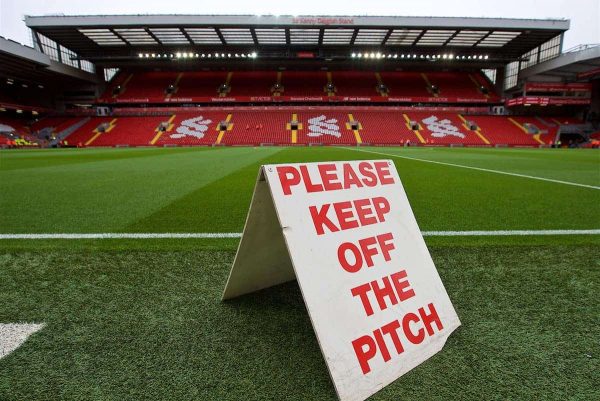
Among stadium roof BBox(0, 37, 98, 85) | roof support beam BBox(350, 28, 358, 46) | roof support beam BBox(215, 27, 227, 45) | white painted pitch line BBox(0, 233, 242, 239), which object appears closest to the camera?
white painted pitch line BBox(0, 233, 242, 239)

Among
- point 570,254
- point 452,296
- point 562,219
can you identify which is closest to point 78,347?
point 452,296

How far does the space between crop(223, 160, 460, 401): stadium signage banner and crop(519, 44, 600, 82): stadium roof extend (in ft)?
117

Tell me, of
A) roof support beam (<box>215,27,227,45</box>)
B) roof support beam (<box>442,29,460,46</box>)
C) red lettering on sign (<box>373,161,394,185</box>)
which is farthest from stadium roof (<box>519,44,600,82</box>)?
red lettering on sign (<box>373,161,394,185</box>)

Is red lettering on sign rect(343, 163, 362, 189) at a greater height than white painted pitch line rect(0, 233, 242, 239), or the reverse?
red lettering on sign rect(343, 163, 362, 189)

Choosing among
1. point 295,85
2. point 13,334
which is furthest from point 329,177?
point 295,85

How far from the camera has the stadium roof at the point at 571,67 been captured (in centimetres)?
2745

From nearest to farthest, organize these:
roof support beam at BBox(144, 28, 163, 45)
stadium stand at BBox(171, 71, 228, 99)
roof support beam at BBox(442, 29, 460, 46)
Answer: roof support beam at BBox(144, 28, 163, 45), roof support beam at BBox(442, 29, 460, 46), stadium stand at BBox(171, 71, 228, 99)

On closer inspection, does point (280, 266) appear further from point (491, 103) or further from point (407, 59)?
point (491, 103)

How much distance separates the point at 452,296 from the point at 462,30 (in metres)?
34.6

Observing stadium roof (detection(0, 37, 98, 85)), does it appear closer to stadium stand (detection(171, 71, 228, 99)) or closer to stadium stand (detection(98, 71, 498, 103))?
stadium stand (detection(98, 71, 498, 103))

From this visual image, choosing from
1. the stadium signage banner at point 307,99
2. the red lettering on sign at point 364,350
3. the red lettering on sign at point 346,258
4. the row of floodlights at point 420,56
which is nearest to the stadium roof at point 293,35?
the row of floodlights at point 420,56

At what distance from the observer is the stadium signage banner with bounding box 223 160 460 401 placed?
4.17 ft

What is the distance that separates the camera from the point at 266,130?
34656mm

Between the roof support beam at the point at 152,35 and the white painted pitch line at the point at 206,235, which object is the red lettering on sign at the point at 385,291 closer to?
the white painted pitch line at the point at 206,235
